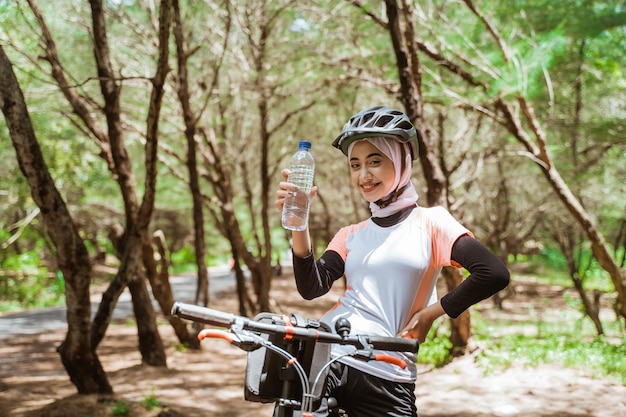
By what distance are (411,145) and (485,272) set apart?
0.75 metres

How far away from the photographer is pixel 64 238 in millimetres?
5359

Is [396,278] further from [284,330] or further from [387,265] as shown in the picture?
[284,330]

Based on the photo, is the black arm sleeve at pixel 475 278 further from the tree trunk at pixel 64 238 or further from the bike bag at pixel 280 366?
the tree trunk at pixel 64 238

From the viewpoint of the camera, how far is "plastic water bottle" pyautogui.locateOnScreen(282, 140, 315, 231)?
86.6 inches

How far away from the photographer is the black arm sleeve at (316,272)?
2.36 meters

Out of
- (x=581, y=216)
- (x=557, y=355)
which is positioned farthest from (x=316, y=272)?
(x=581, y=216)

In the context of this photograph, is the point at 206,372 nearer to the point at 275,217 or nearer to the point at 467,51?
the point at 467,51

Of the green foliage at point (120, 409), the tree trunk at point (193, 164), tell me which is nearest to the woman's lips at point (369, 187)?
the green foliage at point (120, 409)

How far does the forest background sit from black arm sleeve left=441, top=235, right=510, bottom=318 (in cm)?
437

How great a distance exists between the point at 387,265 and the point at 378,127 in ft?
2.03

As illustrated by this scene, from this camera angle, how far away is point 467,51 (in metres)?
9.31

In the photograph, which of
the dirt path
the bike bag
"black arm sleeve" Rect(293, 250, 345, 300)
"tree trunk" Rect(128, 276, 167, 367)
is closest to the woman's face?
"black arm sleeve" Rect(293, 250, 345, 300)

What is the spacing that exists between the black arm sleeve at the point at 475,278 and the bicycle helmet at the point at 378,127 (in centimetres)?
57

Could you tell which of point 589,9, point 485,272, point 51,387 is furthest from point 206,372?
point 589,9
